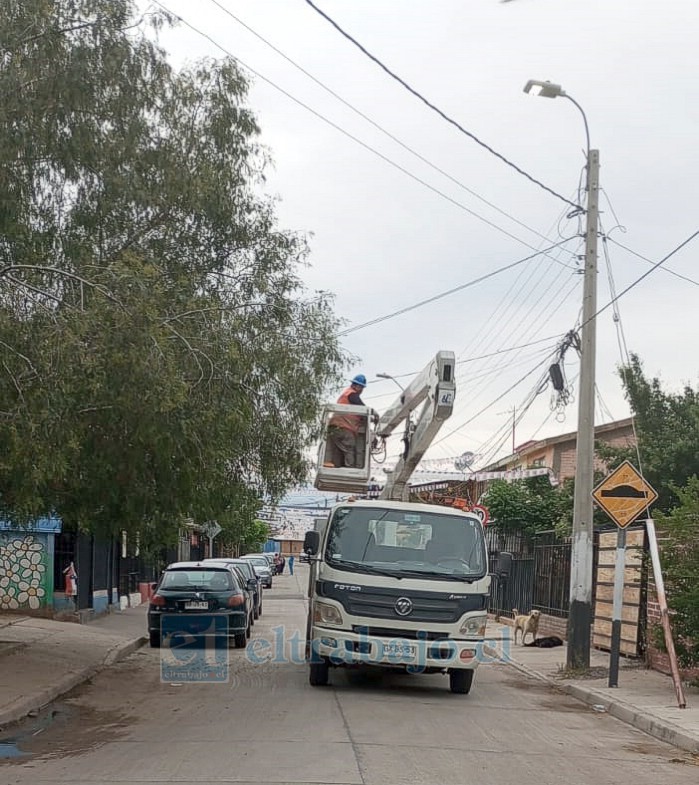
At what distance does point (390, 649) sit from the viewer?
42.4 feet

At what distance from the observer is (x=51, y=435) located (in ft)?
34.2

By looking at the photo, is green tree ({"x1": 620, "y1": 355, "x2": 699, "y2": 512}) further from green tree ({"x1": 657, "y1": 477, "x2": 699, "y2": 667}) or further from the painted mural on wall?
the painted mural on wall

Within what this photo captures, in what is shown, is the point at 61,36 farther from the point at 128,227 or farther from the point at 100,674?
the point at 100,674

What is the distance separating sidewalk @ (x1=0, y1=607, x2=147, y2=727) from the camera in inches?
500

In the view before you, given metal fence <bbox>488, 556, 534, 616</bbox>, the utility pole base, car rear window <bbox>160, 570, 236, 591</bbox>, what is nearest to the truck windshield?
the utility pole base

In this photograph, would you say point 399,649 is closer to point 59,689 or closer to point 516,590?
point 59,689

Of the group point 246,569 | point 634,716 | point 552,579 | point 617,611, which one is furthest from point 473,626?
point 246,569

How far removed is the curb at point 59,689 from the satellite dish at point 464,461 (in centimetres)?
2122

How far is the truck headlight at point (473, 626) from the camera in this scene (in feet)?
43.1

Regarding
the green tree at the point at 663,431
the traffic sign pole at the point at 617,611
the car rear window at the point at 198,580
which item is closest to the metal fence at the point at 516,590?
the green tree at the point at 663,431

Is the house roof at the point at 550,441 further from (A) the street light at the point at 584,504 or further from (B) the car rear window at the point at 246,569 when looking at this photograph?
(A) the street light at the point at 584,504

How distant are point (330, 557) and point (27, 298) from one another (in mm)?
4931

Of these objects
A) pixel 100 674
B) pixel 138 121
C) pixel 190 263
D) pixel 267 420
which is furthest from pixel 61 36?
pixel 100 674

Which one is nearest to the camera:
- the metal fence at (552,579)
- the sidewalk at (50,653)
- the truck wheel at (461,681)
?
the sidewalk at (50,653)
